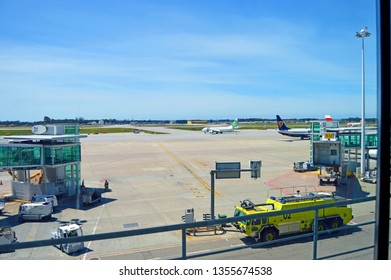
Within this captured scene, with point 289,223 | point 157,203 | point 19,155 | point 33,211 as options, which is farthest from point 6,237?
point 289,223

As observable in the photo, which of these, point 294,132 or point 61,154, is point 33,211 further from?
point 294,132

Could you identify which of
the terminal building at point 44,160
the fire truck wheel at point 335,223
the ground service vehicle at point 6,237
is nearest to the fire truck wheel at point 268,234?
the fire truck wheel at point 335,223

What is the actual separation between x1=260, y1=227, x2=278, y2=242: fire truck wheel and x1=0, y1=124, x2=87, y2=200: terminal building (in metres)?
16.0

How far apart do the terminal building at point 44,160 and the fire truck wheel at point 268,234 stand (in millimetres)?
16011

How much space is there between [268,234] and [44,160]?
16843 millimetres

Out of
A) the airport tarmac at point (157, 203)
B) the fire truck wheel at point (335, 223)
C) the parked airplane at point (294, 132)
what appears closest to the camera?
the airport tarmac at point (157, 203)

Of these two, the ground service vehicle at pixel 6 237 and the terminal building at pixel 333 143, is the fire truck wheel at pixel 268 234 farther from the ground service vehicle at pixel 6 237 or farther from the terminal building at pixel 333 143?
the terminal building at pixel 333 143

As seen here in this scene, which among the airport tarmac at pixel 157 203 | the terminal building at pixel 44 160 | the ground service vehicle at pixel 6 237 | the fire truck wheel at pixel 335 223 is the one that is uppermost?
the terminal building at pixel 44 160

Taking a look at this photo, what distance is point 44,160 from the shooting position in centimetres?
2334

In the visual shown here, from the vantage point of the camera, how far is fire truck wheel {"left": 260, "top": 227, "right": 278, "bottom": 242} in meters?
13.3

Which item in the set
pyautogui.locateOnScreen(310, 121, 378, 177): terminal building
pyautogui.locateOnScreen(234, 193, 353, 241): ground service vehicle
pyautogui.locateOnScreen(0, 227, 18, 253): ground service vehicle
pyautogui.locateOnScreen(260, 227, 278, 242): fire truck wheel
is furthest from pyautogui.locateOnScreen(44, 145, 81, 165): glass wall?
pyautogui.locateOnScreen(310, 121, 378, 177): terminal building

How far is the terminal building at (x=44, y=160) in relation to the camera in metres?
22.9

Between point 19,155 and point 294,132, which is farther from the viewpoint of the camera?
point 294,132

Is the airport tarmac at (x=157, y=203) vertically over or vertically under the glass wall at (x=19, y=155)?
under
